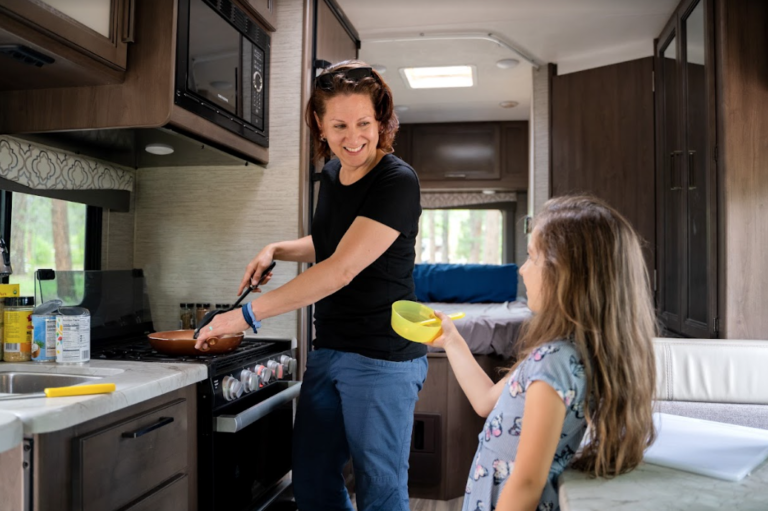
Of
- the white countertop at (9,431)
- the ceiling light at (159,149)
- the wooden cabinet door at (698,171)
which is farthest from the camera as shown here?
the wooden cabinet door at (698,171)

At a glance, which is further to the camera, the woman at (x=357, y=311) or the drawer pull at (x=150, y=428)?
the woman at (x=357, y=311)

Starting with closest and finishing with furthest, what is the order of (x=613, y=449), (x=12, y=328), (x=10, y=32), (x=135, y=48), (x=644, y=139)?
(x=613, y=449), (x=10, y=32), (x=12, y=328), (x=135, y=48), (x=644, y=139)

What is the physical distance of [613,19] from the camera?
125 inches

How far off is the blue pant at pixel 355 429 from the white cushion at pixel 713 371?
782 millimetres

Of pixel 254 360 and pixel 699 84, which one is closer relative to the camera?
pixel 254 360

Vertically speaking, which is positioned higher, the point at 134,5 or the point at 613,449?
the point at 134,5

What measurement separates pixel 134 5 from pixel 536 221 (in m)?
1.27

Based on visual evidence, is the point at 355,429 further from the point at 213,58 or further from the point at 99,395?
the point at 213,58

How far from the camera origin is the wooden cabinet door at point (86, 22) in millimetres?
1338

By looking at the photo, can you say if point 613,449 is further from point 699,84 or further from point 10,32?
point 699,84

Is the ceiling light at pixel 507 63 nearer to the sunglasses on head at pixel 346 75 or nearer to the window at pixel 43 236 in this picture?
the sunglasses on head at pixel 346 75

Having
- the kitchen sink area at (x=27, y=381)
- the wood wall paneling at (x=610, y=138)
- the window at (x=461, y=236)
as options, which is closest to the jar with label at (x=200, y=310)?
the kitchen sink area at (x=27, y=381)

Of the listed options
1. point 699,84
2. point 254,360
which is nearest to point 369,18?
point 699,84

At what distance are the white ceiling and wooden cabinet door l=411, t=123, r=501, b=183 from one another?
73 centimetres
